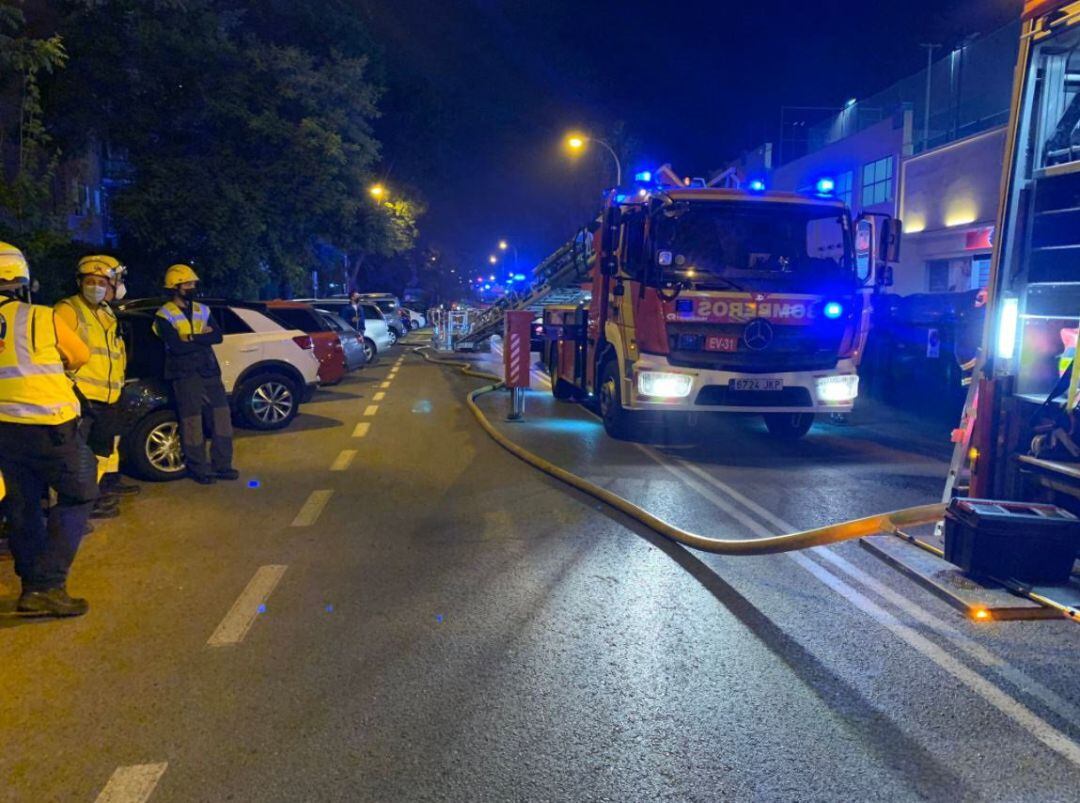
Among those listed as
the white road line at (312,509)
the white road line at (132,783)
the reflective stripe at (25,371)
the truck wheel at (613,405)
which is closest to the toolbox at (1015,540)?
the white road line at (132,783)

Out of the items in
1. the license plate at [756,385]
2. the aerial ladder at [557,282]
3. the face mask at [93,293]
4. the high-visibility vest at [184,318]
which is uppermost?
the aerial ladder at [557,282]

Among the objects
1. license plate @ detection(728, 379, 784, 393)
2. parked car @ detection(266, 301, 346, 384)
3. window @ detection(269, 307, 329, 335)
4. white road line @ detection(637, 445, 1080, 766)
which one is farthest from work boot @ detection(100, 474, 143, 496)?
license plate @ detection(728, 379, 784, 393)

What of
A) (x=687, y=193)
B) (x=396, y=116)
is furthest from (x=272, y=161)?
(x=396, y=116)

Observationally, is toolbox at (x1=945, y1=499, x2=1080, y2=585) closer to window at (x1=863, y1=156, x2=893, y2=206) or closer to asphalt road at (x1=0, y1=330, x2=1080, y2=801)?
→ asphalt road at (x1=0, y1=330, x2=1080, y2=801)

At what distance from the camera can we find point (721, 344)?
864 centimetres

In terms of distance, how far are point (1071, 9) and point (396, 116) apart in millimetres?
36150

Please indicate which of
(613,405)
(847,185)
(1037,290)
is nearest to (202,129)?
(613,405)

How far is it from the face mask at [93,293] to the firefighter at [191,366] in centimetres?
158

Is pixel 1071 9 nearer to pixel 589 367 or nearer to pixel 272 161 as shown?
pixel 589 367

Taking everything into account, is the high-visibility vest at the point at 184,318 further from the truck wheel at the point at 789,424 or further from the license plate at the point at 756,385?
the truck wheel at the point at 789,424

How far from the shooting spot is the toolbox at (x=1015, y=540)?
4348 mm

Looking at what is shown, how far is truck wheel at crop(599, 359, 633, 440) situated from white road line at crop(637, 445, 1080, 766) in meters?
2.64

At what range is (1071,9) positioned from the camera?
425 centimetres

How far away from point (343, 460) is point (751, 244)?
505cm
